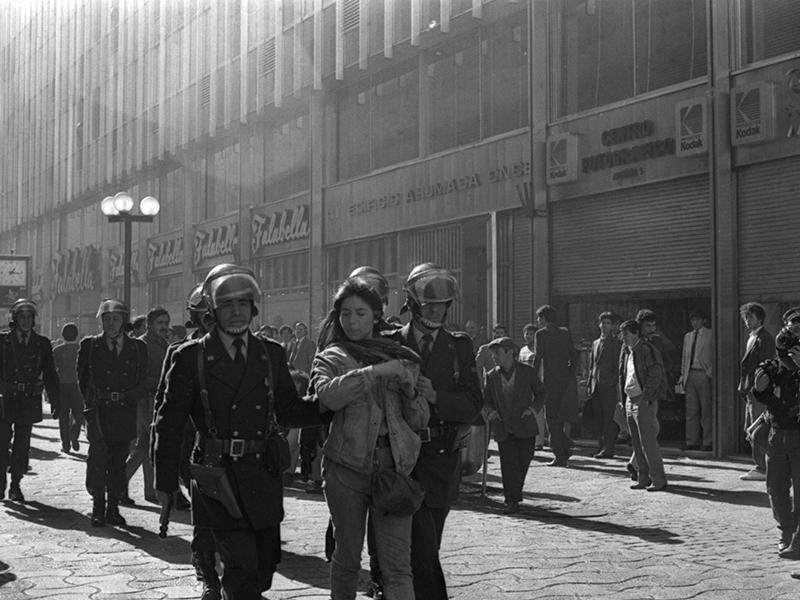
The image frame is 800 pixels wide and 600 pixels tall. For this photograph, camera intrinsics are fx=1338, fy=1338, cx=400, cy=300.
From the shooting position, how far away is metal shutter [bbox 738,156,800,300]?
15727 millimetres

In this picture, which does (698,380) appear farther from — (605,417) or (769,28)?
(769,28)

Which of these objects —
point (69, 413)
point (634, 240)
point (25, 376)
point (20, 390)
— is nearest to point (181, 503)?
point (20, 390)

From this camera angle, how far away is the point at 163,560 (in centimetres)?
835

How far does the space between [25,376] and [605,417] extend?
24.2 ft

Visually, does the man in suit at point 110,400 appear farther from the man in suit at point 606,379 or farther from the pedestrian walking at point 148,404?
the man in suit at point 606,379

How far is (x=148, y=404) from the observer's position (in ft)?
38.8

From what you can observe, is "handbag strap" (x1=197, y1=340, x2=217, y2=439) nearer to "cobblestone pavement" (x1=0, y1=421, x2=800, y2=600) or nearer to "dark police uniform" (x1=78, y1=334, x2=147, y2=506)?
"cobblestone pavement" (x1=0, y1=421, x2=800, y2=600)

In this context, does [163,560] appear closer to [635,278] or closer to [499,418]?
[499,418]

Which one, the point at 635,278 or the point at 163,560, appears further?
the point at 635,278

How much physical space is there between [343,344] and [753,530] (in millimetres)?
5266

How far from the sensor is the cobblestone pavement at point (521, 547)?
24.1 ft

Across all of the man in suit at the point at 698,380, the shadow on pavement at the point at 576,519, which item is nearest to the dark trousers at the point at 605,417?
the man in suit at the point at 698,380

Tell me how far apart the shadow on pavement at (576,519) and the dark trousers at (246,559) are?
446cm

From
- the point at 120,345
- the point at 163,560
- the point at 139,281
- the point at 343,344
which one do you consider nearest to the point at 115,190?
the point at 139,281
